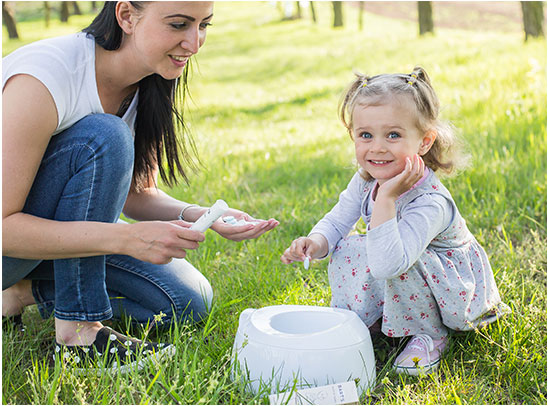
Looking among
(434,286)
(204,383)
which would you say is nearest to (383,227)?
(434,286)

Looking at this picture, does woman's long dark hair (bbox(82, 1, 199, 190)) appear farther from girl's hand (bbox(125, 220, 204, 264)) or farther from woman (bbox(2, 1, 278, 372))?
girl's hand (bbox(125, 220, 204, 264))

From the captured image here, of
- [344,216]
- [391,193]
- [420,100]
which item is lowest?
[344,216]

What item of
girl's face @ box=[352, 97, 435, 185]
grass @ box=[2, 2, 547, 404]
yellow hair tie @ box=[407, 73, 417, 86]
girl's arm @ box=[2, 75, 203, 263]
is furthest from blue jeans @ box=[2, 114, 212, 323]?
yellow hair tie @ box=[407, 73, 417, 86]

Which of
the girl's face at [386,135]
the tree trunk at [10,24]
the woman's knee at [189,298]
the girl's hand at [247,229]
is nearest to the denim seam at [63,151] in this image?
the girl's hand at [247,229]

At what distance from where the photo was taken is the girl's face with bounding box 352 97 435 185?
1.97 m

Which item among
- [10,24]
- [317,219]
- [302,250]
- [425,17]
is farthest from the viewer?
[10,24]

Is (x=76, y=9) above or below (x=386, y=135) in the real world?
below

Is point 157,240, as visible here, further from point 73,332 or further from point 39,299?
point 39,299

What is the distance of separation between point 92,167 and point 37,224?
0.80ft

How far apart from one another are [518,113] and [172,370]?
10.8 feet

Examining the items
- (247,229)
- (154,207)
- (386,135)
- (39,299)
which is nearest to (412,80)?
(386,135)

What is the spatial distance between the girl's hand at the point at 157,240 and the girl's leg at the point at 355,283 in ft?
1.82

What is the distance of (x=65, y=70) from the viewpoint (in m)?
1.95

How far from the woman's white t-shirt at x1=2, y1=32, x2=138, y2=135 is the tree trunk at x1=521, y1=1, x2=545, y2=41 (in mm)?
7731
